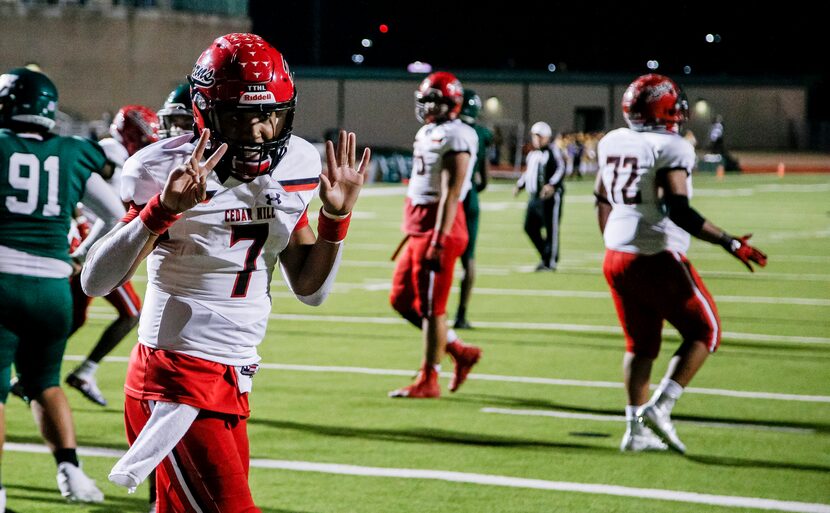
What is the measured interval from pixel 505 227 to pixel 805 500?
16.1 meters

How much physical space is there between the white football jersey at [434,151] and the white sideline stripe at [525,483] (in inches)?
90.4

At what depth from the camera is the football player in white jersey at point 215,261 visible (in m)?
3.24

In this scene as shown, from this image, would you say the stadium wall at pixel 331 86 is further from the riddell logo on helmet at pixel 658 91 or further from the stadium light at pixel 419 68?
the riddell logo on helmet at pixel 658 91

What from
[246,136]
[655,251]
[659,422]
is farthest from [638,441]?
[246,136]

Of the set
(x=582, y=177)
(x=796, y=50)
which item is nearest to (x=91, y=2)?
(x=582, y=177)

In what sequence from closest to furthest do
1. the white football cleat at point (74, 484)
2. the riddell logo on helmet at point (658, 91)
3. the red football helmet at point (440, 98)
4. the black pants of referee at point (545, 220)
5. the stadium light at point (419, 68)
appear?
the white football cleat at point (74, 484) < the riddell logo on helmet at point (658, 91) < the red football helmet at point (440, 98) < the black pants of referee at point (545, 220) < the stadium light at point (419, 68)

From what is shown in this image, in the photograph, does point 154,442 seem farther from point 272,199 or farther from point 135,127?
point 135,127

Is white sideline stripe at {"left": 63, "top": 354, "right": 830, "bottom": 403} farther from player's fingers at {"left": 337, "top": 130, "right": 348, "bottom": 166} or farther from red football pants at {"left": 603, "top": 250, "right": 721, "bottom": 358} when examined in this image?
player's fingers at {"left": 337, "top": 130, "right": 348, "bottom": 166}

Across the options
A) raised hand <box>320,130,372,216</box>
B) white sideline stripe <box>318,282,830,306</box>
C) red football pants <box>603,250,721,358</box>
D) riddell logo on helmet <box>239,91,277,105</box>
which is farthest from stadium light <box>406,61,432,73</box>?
riddell logo on helmet <box>239,91,277,105</box>

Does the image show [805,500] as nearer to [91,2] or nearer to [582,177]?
[582,177]

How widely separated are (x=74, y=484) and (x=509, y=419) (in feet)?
8.97

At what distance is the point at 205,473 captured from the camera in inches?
128

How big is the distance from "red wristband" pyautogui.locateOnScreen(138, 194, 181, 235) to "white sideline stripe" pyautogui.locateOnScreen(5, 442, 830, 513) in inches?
119

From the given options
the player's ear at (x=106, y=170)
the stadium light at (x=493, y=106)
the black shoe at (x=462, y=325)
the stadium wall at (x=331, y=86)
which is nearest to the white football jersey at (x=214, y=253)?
the player's ear at (x=106, y=170)
